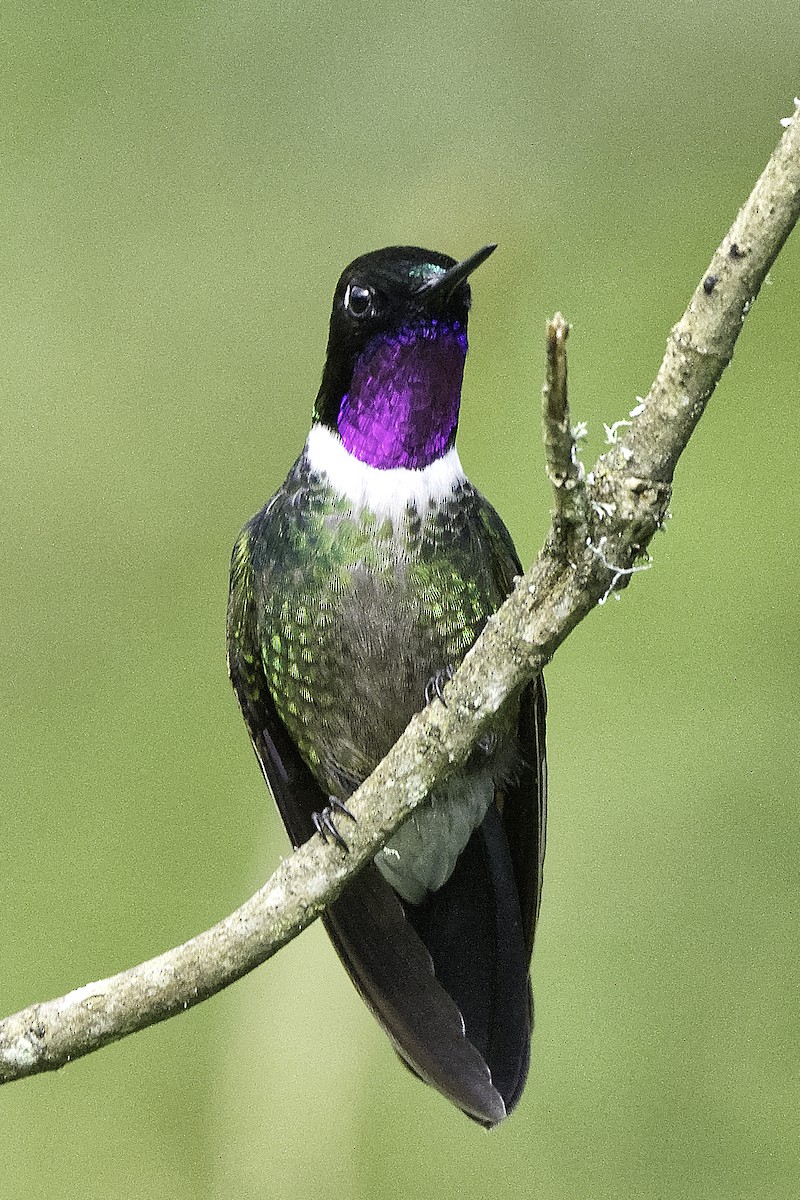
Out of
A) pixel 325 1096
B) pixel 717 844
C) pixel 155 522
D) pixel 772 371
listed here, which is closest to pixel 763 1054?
pixel 717 844

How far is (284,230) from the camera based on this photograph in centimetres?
343

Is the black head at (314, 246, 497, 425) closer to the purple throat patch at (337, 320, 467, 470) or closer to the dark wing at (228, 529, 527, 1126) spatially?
the purple throat patch at (337, 320, 467, 470)

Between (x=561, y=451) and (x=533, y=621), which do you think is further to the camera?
(x=533, y=621)

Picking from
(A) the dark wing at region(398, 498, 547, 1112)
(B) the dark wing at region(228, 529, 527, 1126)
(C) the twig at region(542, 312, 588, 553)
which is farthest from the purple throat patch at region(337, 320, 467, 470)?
(C) the twig at region(542, 312, 588, 553)

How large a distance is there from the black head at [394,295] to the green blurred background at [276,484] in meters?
1.29

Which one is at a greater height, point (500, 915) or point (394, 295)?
point (394, 295)

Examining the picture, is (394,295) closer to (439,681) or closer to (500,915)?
(439,681)

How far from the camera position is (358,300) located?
191 centimetres

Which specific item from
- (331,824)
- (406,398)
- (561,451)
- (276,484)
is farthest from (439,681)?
(276,484)

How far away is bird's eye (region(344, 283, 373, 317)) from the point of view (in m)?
1.90

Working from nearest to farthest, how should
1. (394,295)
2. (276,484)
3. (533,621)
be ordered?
(533,621) → (394,295) → (276,484)

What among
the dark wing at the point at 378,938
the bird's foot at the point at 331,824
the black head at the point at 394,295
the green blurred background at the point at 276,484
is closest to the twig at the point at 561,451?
the bird's foot at the point at 331,824

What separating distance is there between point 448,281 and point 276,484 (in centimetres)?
165

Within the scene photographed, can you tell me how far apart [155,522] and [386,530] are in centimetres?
158
